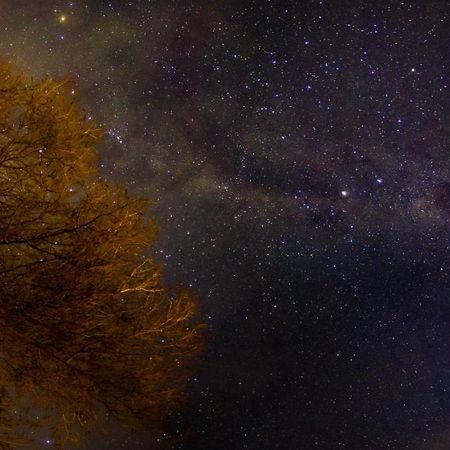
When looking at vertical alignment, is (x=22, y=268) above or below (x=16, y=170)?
below

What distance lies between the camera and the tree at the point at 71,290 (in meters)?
4.97

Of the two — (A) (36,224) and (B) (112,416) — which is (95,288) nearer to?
(A) (36,224)

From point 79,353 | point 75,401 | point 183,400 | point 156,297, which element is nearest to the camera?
point 79,353

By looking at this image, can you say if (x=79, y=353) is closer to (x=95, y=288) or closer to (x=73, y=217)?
(x=95, y=288)

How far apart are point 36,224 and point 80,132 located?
1211 mm

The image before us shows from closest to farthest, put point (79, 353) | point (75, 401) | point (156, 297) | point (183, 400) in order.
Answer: point (79, 353)
point (75, 401)
point (183, 400)
point (156, 297)

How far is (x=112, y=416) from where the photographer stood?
5391mm

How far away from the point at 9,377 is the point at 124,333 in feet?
3.83

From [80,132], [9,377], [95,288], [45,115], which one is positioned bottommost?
[9,377]

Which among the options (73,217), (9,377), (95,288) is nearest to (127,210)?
(73,217)

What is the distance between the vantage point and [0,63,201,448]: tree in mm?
4973

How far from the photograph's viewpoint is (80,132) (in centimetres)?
585

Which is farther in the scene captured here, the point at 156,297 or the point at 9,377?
the point at 156,297

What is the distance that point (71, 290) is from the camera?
502cm
